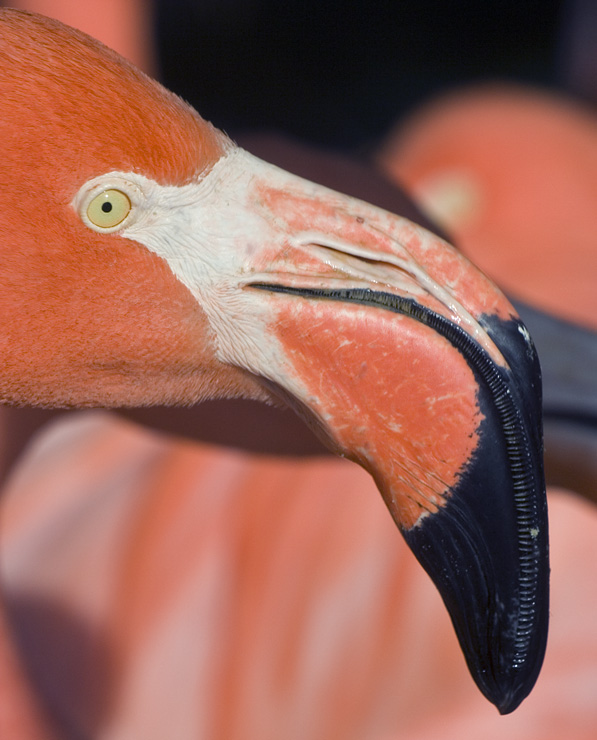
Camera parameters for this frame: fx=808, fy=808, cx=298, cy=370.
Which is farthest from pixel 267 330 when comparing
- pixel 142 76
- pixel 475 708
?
pixel 475 708

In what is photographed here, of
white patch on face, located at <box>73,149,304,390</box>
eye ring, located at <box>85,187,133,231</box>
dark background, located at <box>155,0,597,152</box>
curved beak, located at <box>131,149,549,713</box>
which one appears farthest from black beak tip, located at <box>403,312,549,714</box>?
dark background, located at <box>155,0,597,152</box>

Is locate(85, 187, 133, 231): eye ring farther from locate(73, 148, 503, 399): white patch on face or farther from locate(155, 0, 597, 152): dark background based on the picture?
locate(155, 0, 597, 152): dark background

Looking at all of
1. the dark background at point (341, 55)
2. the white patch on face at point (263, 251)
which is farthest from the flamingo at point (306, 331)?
the dark background at point (341, 55)

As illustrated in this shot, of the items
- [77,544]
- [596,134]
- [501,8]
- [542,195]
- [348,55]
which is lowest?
[77,544]

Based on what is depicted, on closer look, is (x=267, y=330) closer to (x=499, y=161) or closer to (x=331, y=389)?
(x=331, y=389)

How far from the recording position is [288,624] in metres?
1.50

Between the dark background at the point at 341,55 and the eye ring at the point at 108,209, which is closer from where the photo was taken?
the eye ring at the point at 108,209

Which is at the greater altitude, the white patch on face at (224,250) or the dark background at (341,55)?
the dark background at (341,55)

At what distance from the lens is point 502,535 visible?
0.69 m

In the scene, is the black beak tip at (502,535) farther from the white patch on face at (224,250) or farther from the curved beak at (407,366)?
the white patch on face at (224,250)

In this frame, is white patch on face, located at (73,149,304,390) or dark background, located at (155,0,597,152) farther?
dark background, located at (155,0,597,152)

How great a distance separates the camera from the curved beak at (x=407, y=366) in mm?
668

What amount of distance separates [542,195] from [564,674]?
118 cm

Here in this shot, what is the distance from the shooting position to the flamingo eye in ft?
2.03
